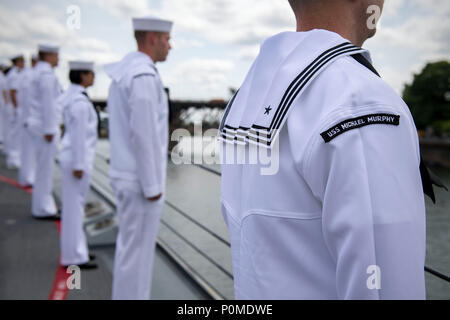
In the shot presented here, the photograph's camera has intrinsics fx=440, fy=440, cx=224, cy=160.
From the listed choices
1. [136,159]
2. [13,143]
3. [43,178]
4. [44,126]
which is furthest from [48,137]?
[13,143]

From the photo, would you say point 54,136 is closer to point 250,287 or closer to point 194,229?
point 194,229

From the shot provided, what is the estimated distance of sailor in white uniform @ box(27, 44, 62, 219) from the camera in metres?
4.93

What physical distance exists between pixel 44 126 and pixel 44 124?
0.08 feet

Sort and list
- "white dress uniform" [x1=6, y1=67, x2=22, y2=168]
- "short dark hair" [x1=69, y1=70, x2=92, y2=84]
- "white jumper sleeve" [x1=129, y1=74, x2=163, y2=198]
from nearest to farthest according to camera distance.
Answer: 1. "white jumper sleeve" [x1=129, y1=74, x2=163, y2=198]
2. "short dark hair" [x1=69, y1=70, x2=92, y2=84]
3. "white dress uniform" [x1=6, y1=67, x2=22, y2=168]

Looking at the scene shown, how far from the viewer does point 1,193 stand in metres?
6.52

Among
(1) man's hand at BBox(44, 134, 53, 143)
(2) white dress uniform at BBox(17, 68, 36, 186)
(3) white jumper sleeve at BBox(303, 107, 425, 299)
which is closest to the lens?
(3) white jumper sleeve at BBox(303, 107, 425, 299)

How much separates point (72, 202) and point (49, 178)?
165 cm

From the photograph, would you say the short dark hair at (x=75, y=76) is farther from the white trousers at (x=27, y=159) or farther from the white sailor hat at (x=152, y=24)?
the white trousers at (x=27, y=159)

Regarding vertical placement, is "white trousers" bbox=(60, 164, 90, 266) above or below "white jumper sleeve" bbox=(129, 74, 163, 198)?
below

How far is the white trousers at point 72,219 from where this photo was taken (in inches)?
145

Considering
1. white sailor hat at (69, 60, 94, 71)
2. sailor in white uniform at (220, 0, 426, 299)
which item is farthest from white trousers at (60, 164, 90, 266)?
sailor in white uniform at (220, 0, 426, 299)

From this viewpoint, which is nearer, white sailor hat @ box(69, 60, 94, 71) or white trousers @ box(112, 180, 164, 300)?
white trousers @ box(112, 180, 164, 300)

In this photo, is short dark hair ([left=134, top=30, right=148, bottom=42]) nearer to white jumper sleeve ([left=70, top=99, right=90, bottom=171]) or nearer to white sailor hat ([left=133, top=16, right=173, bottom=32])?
white sailor hat ([left=133, top=16, right=173, bottom=32])

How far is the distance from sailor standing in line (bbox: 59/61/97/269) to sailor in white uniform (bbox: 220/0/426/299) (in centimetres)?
293
